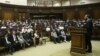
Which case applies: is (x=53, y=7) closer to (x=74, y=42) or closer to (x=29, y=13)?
(x=29, y=13)

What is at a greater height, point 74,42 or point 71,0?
point 71,0

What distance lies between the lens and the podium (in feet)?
21.4

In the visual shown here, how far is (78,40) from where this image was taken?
6691 mm

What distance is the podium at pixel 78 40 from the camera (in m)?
6.52

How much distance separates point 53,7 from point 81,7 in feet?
9.77

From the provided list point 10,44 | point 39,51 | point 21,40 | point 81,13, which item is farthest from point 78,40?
point 81,13

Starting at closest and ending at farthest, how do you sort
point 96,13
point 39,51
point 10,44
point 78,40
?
point 78,40
point 10,44
point 39,51
point 96,13

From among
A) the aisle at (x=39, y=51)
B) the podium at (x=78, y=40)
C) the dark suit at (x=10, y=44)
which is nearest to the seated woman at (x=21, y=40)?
the aisle at (x=39, y=51)

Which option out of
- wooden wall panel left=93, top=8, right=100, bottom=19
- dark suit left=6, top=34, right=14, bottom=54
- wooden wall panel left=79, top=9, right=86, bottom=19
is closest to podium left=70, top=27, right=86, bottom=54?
dark suit left=6, top=34, right=14, bottom=54

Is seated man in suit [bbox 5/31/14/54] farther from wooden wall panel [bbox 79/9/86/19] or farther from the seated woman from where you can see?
wooden wall panel [bbox 79/9/86/19]

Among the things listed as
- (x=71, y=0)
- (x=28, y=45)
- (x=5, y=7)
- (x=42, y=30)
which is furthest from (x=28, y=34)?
(x=71, y=0)

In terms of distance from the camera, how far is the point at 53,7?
717 inches

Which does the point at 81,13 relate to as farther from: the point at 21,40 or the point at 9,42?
the point at 9,42

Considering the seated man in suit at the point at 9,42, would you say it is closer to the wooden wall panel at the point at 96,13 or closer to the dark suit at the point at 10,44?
the dark suit at the point at 10,44
